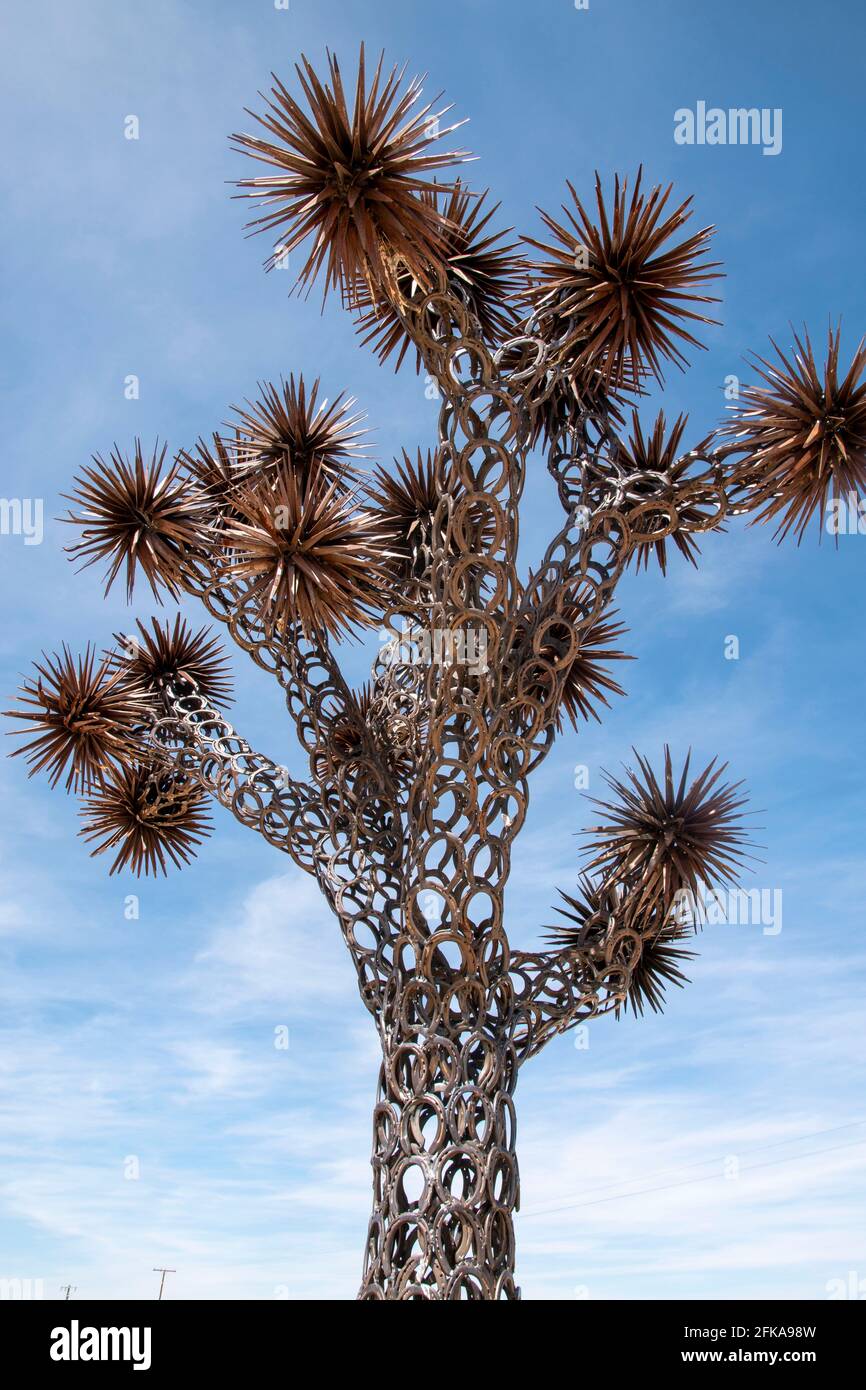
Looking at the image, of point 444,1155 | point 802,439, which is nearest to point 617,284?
point 802,439

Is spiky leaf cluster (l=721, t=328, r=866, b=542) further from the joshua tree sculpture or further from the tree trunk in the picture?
the tree trunk

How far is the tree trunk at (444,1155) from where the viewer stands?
6.91 metres

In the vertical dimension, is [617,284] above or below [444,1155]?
above

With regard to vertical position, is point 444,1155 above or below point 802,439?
below

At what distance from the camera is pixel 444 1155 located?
7.12 meters

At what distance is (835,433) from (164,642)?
231 inches

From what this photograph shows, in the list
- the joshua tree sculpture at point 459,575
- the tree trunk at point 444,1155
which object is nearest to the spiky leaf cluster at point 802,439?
the joshua tree sculpture at point 459,575

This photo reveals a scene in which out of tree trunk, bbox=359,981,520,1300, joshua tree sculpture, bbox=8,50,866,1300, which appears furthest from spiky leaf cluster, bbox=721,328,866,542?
tree trunk, bbox=359,981,520,1300

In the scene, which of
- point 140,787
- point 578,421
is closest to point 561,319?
point 578,421

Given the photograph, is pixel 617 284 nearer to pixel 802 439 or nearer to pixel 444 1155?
pixel 802 439

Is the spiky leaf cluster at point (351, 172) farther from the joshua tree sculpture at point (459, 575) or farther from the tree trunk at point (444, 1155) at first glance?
the tree trunk at point (444, 1155)

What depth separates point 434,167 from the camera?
6.39 meters

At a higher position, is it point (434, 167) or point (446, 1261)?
point (434, 167)
